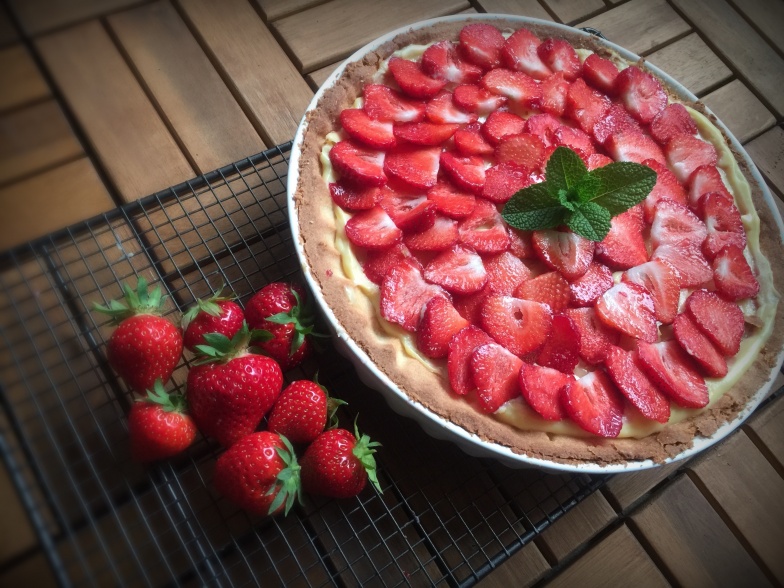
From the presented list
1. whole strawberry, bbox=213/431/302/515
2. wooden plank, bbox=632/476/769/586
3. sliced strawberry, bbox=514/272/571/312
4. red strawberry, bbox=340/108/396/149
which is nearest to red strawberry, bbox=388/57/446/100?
red strawberry, bbox=340/108/396/149

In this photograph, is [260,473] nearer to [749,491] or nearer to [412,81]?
[412,81]

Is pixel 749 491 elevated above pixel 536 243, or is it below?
below

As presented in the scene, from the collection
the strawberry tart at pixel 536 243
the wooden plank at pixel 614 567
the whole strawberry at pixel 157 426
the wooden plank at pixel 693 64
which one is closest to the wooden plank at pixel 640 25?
the wooden plank at pixel 693 64

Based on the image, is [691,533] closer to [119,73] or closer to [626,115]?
[626,115]

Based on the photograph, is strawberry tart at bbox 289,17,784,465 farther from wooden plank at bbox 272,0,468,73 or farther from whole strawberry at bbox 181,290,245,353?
wooden plank at bbox 272,0,468,73

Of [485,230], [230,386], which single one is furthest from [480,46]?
[230,386]

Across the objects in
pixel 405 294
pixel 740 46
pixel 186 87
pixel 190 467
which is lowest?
pixel 190 467

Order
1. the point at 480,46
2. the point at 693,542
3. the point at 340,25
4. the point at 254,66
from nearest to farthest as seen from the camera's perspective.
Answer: the point at 693,542 → the point at 480,46 → the point at 254,66 → the point at 340,25
